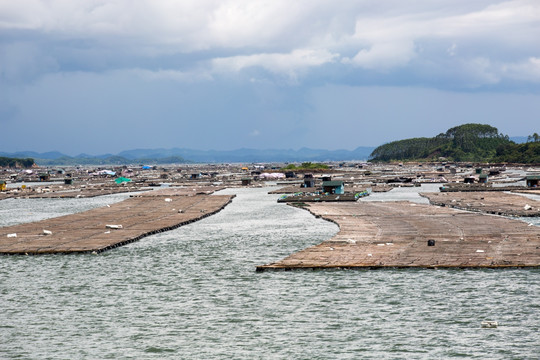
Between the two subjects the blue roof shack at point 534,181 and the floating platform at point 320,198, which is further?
the blue roof shack at point 534,181

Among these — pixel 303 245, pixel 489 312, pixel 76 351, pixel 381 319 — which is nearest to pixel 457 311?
pixel 489 312

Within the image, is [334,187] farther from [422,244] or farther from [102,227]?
[422,244]

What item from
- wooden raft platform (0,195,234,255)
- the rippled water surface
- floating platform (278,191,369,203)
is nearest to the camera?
the rippled water surface

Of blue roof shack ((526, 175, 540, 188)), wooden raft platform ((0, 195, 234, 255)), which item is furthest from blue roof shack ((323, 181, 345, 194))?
blue roof shack ((526, 175, 540, 188))

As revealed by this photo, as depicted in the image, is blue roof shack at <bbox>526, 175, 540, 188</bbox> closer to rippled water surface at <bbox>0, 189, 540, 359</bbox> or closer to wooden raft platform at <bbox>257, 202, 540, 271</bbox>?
wooden raft platform at <bbox>257, 202, 540, 271</bbox>

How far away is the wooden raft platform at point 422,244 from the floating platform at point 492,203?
5.23m

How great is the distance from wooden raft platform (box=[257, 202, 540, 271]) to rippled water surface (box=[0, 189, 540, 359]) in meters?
1.70

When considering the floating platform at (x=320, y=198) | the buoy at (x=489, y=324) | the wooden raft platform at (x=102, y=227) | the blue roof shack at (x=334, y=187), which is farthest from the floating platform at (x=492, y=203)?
the buoy at (x=489, y=324)

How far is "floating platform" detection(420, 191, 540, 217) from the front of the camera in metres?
69.4

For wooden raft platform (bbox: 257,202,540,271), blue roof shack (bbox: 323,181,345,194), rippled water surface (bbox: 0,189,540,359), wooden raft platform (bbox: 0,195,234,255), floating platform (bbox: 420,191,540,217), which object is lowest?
rippled water surface (bbox: 0,189,540,359)

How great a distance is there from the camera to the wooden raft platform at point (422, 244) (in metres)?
38.8

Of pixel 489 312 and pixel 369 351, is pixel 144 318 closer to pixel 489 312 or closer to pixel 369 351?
pixel 369 351

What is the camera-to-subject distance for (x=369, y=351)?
2523cm

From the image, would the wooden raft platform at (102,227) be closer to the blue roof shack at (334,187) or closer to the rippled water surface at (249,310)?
the rippled water surface at (249,310)
